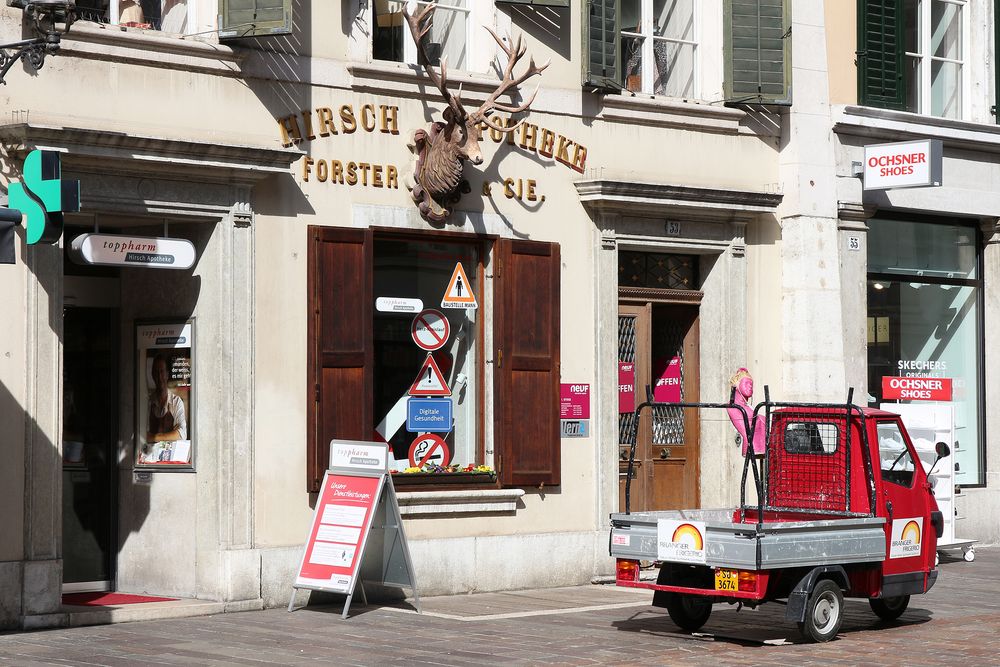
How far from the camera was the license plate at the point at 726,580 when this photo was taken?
10.7m

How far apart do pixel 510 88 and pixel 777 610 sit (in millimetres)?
5160

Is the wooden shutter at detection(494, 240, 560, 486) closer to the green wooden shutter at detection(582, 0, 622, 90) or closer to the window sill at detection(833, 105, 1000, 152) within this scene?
the green wooden shutter at detection(582, 0, 622, 90)

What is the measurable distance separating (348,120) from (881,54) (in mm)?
6912

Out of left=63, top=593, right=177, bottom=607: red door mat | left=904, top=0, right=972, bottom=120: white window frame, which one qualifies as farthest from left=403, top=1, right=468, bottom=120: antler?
left=904, top=0, right=972, bottom=120: white window frame

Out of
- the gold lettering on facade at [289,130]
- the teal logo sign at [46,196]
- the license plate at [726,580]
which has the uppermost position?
the gold lettering on facade at [289,130]

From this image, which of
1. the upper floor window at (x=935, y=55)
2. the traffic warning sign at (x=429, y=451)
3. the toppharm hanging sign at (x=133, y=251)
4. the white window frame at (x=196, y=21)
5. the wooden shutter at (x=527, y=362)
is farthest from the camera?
the upper floor window at (x=935, y=55)

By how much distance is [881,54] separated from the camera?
17.4 m

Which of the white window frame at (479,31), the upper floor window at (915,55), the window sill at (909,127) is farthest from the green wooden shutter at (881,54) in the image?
the white window frame at (479,31)

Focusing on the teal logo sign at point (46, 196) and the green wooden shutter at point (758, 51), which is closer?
the teal logo sign at point (46, 196)

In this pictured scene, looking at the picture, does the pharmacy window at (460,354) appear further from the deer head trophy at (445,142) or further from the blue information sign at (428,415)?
the deer head trophy at (445,142)

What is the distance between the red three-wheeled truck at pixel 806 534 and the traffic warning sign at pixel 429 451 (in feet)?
9.41

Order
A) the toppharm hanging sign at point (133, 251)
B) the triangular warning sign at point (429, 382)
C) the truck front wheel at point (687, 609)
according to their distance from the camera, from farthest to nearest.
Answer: the triangular warning sign at point (429, 382) → the toppharm hanging sign at point (133, 251) → the truck front wheel at point (687, 609)

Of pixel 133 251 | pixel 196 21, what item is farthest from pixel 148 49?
pixel 133 251

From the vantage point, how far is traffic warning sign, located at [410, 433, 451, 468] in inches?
553
